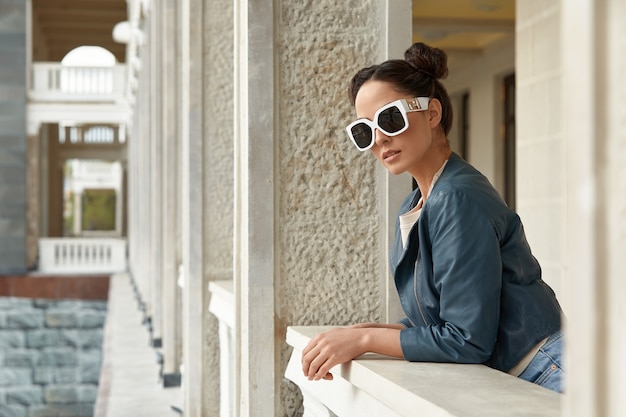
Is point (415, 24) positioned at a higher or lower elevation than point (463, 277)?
higher

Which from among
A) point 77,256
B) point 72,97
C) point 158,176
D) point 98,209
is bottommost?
point 77,256

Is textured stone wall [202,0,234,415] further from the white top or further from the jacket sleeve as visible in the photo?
the jacket sleeve

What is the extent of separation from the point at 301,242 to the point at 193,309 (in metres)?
2.14

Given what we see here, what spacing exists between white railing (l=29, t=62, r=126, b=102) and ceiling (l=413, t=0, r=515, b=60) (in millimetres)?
13536

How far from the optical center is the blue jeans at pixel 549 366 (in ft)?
6.00

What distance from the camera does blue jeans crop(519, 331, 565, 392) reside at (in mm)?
1829

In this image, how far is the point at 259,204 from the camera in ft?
9.52

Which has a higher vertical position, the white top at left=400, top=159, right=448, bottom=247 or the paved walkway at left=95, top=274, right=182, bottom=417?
the white top at left=400, top=159, right=448, bottom=247

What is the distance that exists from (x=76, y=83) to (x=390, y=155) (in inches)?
803

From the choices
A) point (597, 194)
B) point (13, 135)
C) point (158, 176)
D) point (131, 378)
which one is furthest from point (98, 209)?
point (597, 194)

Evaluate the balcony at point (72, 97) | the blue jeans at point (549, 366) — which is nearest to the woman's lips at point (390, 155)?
the blue jeans at point (549, 366)

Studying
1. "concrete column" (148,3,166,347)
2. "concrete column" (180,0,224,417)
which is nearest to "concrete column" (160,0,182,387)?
"concrete column" (148,3,166,347)

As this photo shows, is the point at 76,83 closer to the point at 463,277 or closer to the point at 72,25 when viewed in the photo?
the point at 72,25

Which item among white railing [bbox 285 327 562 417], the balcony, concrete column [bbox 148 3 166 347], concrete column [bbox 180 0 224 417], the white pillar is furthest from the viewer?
the balcony
